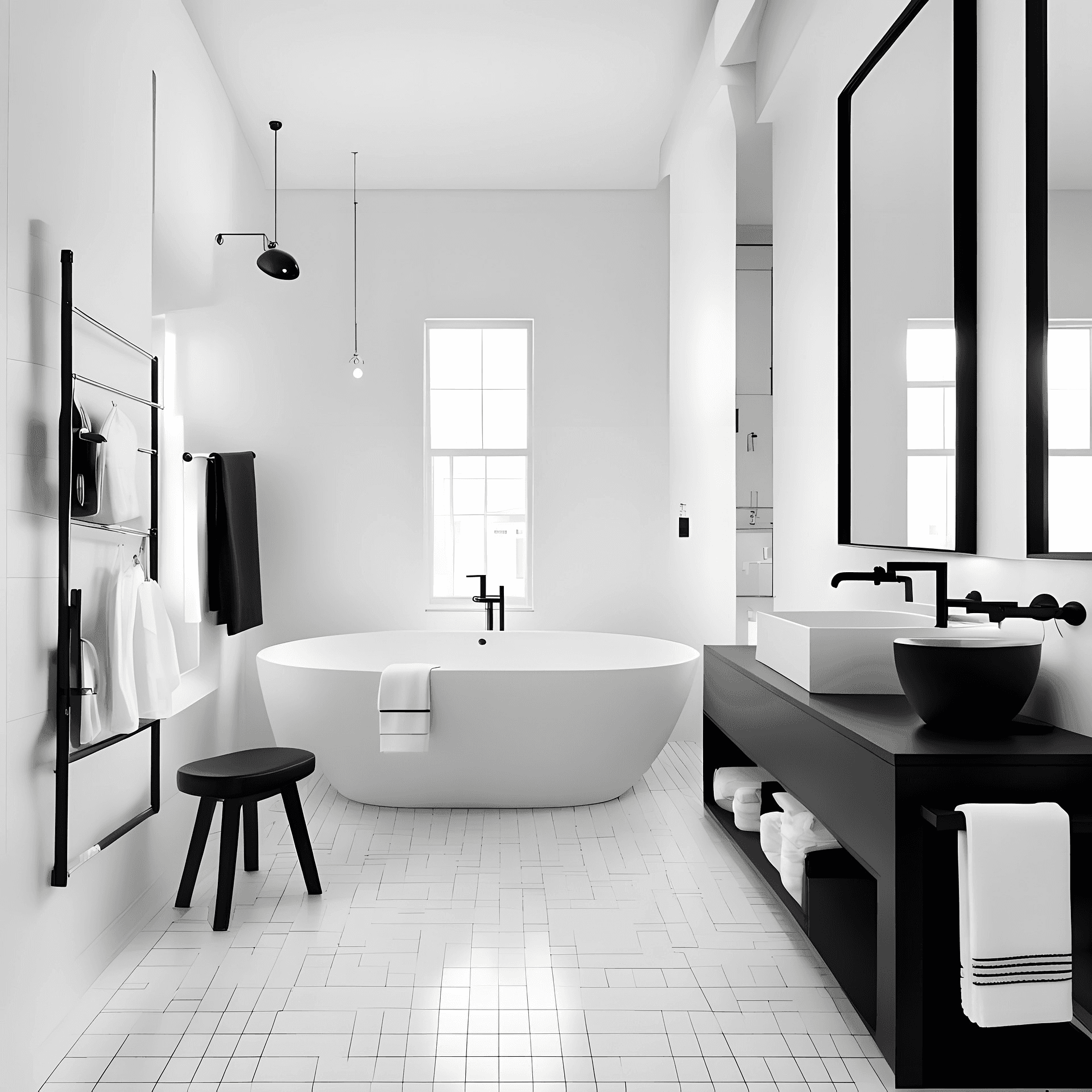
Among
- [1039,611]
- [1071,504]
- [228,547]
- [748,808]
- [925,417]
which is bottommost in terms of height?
[748,808]

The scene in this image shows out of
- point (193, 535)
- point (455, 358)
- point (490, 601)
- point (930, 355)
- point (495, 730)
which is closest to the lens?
point (930, 355)

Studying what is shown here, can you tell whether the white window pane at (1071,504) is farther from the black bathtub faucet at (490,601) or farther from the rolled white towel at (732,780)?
the black bathtub faucet at (490,601)

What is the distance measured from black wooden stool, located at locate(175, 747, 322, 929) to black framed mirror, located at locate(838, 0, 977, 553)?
2.01 m

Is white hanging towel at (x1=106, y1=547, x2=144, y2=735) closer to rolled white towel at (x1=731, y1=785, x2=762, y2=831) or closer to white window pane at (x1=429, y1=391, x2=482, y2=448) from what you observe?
rolled white towel at (x1=731, y1=785, x2=762, y2=831)

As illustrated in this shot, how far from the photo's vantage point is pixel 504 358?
5.27 meters

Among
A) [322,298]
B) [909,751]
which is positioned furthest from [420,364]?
[909,751]

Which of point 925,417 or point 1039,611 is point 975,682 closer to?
point 1039,611

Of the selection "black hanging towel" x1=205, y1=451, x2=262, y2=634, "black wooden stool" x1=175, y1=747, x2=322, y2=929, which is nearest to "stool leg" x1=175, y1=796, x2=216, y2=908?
"black wooden stool" x1=175, y1=747, x2=322, y2=929

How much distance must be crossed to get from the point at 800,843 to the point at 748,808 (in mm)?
701

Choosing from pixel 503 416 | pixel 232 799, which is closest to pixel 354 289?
pixel 503 416

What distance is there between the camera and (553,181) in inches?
200

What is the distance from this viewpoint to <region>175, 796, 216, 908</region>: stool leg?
2.88m

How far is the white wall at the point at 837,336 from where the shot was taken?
2.07m

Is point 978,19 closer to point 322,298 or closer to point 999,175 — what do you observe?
point 999,175
